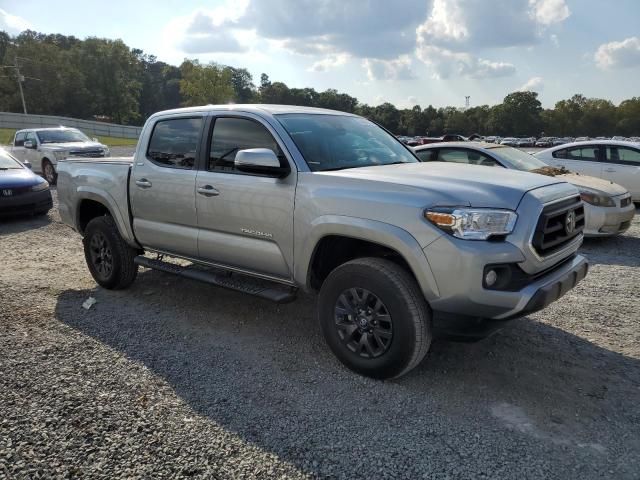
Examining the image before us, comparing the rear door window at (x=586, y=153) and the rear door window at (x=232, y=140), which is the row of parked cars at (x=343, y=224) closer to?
the rear door window at (x=232, y=140)

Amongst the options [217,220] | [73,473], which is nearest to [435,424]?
[73,473]

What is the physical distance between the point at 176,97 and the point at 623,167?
122 meters

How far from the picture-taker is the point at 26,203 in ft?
31.7

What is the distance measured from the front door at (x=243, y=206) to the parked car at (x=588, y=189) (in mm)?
3527

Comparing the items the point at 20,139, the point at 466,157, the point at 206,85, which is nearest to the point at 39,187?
the point at 466,157

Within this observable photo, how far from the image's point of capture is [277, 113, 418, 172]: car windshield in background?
403 centimetres

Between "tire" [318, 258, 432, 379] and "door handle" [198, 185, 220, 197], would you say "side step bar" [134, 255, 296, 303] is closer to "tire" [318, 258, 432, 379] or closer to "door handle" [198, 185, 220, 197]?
"tire" [318, 258, 432, 379]

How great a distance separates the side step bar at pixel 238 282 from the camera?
4008 mm

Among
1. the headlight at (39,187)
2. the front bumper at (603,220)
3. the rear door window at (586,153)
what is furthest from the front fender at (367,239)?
the rear door window at (586,153)

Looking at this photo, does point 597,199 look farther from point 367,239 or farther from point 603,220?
point 367,239

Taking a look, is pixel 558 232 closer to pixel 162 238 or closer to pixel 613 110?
pixel 162 238

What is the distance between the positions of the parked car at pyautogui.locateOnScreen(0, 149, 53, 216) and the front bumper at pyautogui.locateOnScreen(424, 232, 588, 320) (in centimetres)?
898

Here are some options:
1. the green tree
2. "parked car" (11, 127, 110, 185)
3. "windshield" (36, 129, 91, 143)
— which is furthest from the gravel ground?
the green tree

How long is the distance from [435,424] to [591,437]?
88 centimetres
